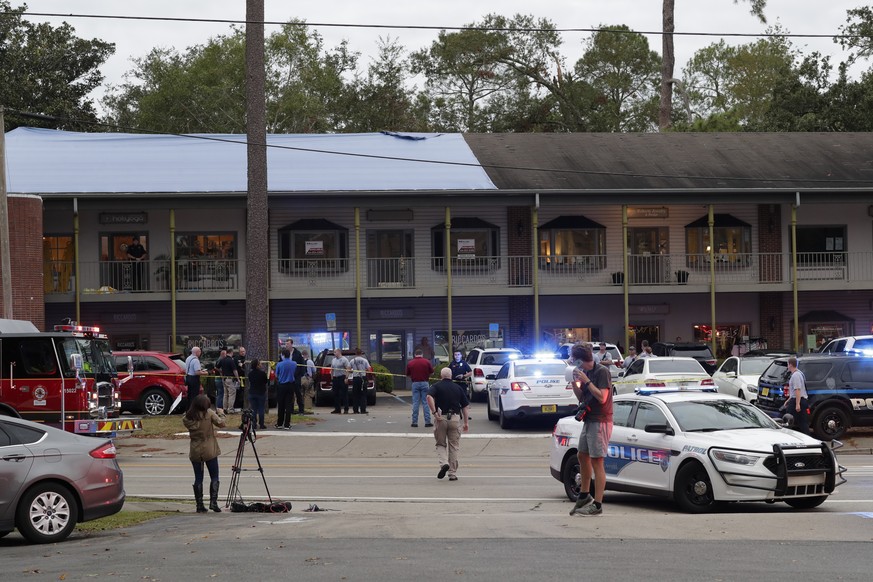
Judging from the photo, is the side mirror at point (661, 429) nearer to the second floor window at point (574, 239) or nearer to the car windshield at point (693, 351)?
the car windshield at point (693, 351)

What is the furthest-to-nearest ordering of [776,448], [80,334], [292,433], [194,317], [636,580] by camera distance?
[194,317]
[292,433]
[80,334]
[776,448]
[636,580]

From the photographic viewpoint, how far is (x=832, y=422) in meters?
23.6

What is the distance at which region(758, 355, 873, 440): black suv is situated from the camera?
2358 cm

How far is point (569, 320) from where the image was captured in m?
44.0

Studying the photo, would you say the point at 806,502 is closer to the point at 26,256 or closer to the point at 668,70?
the point at 26,256

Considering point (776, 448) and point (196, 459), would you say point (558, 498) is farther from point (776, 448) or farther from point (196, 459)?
point (196, 459)

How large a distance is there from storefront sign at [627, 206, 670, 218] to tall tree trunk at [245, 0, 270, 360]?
1795 centimetres

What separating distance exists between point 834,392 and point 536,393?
20.2 ft

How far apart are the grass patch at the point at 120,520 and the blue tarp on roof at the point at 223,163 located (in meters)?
24.7

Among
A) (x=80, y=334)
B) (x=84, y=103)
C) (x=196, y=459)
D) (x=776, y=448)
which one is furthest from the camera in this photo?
(x=84, y=103)

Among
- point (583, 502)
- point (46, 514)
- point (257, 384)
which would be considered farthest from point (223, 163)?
point (583, 502)

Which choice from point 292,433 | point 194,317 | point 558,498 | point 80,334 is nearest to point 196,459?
point 558,498

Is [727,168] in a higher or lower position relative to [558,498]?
higher

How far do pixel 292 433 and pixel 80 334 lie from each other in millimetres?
6852
